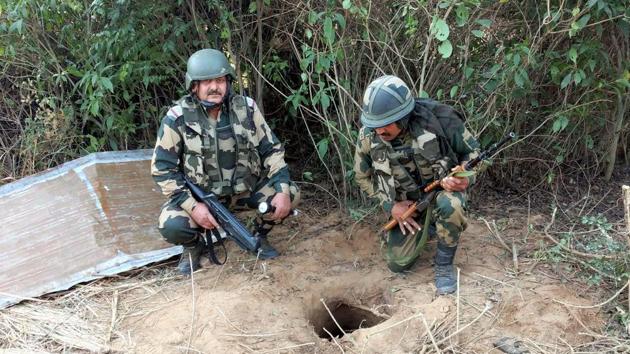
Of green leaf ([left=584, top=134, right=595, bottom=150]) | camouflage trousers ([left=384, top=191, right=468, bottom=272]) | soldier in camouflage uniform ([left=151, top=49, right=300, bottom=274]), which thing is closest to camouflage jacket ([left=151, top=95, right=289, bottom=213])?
soldier in camouflage uniform ([left=151, top=49, right=300, bottom=274])

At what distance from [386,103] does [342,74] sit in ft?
3.53

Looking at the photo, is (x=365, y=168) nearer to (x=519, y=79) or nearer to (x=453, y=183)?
(x=453, y=183)

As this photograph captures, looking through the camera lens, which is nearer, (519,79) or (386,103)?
(386,103)

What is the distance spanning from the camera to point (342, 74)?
158 inches

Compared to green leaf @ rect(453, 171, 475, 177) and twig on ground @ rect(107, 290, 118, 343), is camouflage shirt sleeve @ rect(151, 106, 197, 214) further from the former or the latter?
green leaf @ rect(453, 171, 475, 177)

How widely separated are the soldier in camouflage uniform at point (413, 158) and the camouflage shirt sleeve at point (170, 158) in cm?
113

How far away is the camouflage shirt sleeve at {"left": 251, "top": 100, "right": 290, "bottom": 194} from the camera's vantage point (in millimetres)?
3713

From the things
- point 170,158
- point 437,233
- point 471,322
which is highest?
point 170,158

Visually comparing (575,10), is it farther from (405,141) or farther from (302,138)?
(302,138)

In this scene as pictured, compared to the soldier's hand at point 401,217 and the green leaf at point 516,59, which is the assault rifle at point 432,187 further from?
the green leaf at point 516,59

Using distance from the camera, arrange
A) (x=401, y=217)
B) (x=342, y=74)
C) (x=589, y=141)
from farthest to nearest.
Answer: (x=589, y=141), (x=342, y=74), (x=401, y=217)

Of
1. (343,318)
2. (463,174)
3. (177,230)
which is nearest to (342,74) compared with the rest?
(463,174)

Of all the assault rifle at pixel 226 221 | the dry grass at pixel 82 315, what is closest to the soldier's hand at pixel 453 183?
the assault rifle at pixel 226 221

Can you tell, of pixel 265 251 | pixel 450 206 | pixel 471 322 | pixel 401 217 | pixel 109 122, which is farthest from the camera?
pixel 109 122
